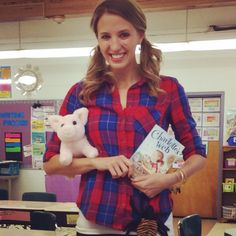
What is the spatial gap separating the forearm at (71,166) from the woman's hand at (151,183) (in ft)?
0.48

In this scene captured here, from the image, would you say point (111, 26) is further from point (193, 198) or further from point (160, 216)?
point (193, 198)

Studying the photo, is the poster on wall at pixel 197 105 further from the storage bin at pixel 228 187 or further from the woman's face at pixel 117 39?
the woman's face at pixel 117 39

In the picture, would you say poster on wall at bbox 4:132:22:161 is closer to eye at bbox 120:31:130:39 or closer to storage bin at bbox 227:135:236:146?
storage bin at bbox 227:135:236:146

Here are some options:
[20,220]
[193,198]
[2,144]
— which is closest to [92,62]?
[20,220]

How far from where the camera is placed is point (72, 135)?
1357 millimetres

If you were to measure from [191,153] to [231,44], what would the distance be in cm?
442

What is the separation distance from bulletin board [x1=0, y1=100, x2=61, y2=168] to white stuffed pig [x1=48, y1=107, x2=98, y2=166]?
22.1 ft

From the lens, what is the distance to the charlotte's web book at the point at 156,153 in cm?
124

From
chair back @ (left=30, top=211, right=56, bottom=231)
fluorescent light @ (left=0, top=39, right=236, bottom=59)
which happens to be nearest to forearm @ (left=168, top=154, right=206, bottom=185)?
chair back @ (left=30, top=211, right=56, bottom=231)

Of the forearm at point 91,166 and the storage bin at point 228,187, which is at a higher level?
the forearm at point 91,166

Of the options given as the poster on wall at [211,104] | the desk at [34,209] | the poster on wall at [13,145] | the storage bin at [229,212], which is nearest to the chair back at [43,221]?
the desk at [34,209]

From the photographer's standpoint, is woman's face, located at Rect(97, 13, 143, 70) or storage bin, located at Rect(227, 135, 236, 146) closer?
woman's face, located at Rect(97, 13, 143, 70)

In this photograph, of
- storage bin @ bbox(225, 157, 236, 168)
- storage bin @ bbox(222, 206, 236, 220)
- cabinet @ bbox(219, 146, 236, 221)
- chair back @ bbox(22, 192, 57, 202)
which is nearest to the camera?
chair back @ bbox(22, 192, 57, 202)

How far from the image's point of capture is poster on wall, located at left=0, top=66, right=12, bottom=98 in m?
8.40
